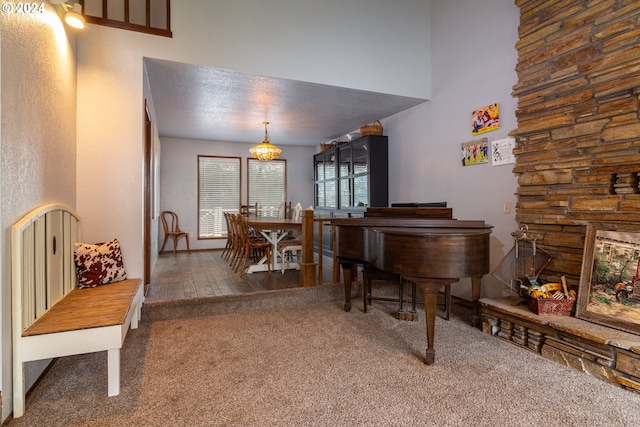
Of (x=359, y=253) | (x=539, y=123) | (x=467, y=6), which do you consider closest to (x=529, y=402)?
(x=359, y=253)

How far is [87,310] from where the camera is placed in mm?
2188

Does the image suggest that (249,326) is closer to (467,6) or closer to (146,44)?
(146,44)

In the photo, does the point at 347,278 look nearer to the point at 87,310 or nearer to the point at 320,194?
the point at 87,310

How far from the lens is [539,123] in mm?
3125

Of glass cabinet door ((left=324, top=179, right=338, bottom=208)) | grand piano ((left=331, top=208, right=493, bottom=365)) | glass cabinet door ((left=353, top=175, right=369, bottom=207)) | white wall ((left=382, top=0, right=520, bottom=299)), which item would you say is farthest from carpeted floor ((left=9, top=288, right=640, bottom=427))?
glass cabinet door ((left=324, top=179, right=338, bottom=208))

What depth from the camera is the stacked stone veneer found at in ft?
8.25

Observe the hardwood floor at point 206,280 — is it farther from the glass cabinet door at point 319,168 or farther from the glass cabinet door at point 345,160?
the glass cabinet door at point 319,168

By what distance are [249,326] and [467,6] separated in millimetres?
→ 4330

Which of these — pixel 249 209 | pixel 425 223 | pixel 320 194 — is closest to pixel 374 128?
pixel 320 194

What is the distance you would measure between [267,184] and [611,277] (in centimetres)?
688

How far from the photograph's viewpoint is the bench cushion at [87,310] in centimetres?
192

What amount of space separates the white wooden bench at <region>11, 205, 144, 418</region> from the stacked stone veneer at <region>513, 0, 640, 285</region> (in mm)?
3440

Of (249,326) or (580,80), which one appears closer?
(580,80)

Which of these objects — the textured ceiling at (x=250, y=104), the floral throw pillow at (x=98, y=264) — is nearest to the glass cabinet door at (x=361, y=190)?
the textured ceiling at (x=250, y=104)
